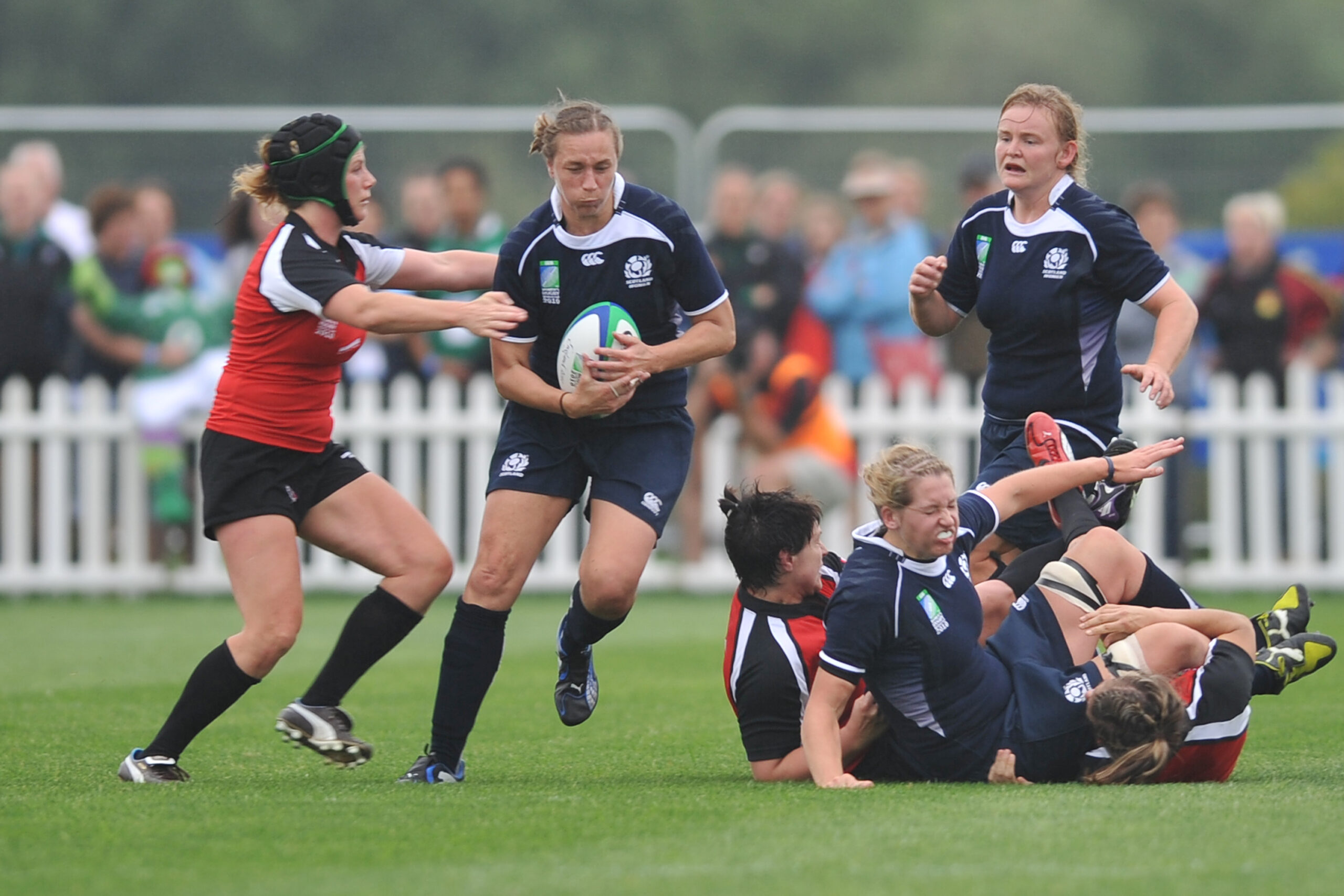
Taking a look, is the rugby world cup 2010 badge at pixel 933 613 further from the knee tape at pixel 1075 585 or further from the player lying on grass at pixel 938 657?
the knee tape at pixel 1075 585

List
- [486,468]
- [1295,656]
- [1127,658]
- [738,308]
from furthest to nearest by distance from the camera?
[738,308], [486,468], [1295,656], [1127,658]

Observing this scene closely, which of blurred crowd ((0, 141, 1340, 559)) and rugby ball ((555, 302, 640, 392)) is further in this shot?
blurred crowd ((0, 141, 1340, 559))

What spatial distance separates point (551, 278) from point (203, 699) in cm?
175

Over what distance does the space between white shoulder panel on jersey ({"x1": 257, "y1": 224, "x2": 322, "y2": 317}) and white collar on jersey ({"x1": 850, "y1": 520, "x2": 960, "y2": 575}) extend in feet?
5.99

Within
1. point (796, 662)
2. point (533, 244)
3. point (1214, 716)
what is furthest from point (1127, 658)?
point (533, 244)

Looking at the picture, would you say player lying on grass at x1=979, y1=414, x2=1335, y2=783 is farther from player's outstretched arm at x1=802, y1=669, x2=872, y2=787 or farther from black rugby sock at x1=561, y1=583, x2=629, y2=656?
black rugby sock at x1=561, y1=583, x2=629, y2=656

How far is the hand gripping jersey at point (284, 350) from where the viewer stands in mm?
5746

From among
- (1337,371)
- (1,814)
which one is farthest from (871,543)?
(1337,371)

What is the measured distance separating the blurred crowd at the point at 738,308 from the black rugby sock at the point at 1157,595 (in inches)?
216

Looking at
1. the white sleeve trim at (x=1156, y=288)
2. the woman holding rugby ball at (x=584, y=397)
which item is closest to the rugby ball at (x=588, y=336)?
the woman holding rugby ball at (x=584, y=397)

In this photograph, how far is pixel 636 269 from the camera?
6.00 metres

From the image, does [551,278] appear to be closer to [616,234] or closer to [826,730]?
[616,234]

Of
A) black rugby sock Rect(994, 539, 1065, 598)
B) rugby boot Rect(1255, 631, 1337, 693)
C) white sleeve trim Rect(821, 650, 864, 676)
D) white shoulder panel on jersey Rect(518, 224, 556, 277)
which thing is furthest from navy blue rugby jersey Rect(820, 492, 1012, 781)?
A: white shoulder panel on jersey Rect(518, 224, 556, 277)

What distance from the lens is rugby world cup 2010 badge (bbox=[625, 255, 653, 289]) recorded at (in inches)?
236
